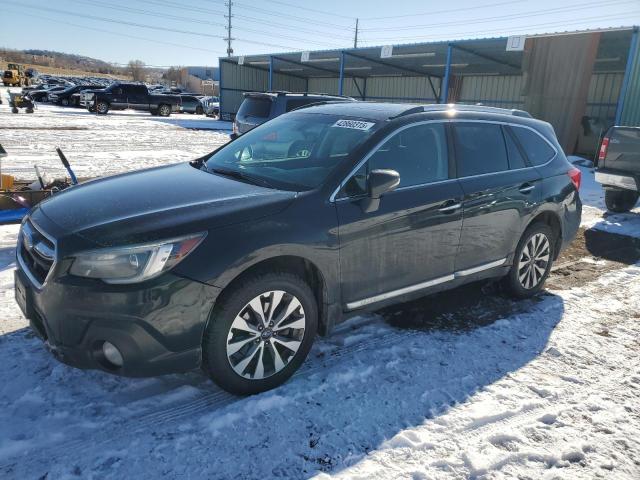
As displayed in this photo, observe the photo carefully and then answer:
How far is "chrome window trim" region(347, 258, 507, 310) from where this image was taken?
136 inches

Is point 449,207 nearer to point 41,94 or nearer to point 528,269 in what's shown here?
point 528,269

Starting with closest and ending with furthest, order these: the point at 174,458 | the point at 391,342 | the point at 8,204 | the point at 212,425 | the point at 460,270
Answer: the point at 174,458 < the point at 212,425 < the point at 391,342 < the point at 460,270 < the point at 8,204

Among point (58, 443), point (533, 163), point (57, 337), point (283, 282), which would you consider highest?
point (533, 163)

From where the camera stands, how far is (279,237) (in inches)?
114

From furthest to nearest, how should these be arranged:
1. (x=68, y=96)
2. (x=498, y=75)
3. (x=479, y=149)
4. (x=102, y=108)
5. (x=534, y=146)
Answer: (x=68, y=96) → (x=102, y=108) → (x=498, y=75) → (x=534, y=146) → (x=479, y=149)

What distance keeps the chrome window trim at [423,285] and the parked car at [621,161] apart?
5271mm

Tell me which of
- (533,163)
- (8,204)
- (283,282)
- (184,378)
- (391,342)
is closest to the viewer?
(283,282)

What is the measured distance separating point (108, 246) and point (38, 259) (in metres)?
0.60

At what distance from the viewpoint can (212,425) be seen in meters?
2.75

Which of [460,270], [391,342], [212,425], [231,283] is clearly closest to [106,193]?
[231,283]

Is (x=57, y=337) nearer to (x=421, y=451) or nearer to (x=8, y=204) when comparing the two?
(x=421, y=451)

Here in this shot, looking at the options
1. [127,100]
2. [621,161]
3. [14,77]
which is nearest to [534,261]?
[621,161]

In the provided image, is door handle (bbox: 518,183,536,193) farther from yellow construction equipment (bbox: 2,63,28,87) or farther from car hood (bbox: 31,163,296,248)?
yellow construction equipment (bbox: 2,63,28,87)

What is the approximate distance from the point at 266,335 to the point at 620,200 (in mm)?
8671
